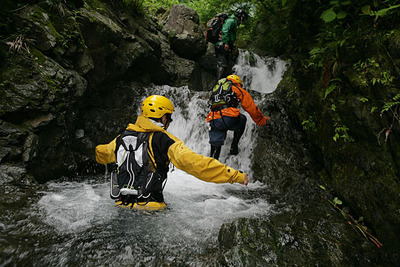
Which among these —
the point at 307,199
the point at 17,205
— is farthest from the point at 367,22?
the point at 17,205

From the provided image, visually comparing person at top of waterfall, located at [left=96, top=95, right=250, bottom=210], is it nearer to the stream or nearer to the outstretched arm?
the outstretched arm

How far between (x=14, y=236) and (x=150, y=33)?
8.73 m

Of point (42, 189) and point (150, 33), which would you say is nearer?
point (42, 189)

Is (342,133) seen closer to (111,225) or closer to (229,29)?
(111,225)

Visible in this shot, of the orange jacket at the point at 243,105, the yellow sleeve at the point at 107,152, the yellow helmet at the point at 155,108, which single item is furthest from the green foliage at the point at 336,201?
the yellow sleeve at the point at 107,152

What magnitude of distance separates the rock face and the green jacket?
2.75 meters

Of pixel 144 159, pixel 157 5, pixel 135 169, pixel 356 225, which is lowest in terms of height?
pixel 356 225

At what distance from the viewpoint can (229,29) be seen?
873cm

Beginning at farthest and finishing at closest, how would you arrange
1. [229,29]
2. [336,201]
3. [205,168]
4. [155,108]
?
[229,29]
[336,201]
[155,108]
[205,168]

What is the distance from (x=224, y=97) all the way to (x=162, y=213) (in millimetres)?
3353

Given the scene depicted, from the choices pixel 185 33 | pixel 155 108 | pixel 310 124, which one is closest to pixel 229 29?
pixel 185 33

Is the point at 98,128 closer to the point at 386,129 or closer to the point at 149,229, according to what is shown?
the point at 149,229

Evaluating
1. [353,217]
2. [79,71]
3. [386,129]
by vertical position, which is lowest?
[353,217]

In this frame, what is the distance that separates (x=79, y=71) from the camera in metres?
5.77
